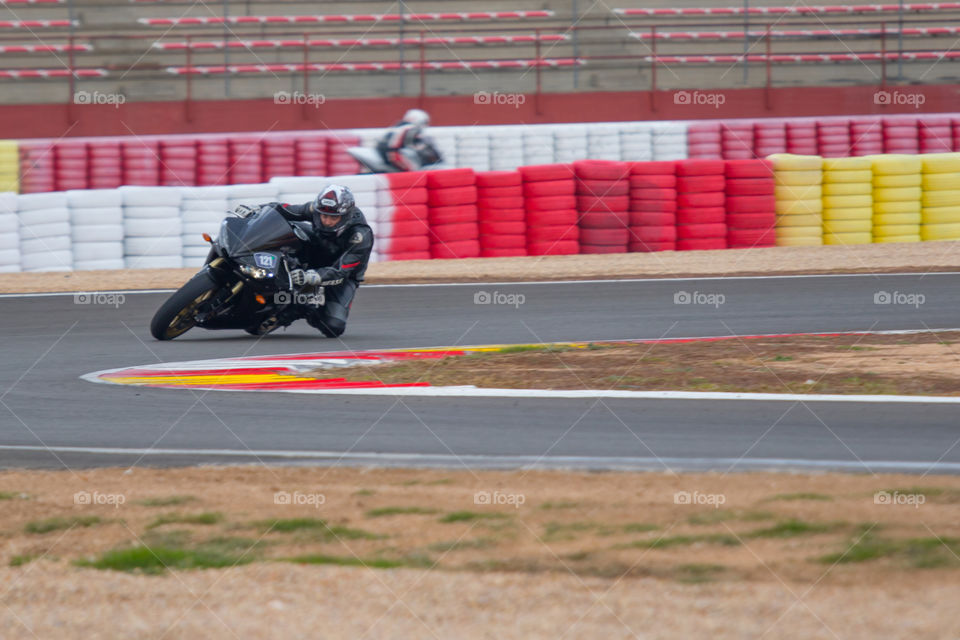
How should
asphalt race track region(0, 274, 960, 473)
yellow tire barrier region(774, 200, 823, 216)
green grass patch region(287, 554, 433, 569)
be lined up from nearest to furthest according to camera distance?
1. green grass patch region(287, 554, 433, 569)
2. asphalt race track region(0, 274, 960, 473)
3. yellow tire barrier region(774, 200, 823, 216)

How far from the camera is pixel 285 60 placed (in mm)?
24312

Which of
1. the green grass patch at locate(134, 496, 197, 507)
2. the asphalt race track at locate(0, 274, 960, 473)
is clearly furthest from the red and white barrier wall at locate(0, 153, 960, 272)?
the green grass patch at locate(134, 496, 197, 507)

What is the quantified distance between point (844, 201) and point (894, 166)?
0.84 meters

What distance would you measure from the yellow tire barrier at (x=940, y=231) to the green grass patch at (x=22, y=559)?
14.1 metres

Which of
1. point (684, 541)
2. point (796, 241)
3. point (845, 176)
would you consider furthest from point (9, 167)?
point (684, 541)

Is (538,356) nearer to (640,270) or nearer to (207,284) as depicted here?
(207,284)

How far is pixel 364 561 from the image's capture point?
488 cm

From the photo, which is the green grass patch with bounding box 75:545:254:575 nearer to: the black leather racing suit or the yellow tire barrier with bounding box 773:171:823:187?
the black leather racing suit

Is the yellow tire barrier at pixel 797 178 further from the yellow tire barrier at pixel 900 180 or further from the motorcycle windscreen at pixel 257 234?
the motorcycle windscreen at pixel 257 234

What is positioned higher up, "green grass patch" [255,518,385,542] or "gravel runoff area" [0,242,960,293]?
"gravel runoff area" [0,242,960,293]

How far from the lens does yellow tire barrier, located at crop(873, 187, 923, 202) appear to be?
16.3m

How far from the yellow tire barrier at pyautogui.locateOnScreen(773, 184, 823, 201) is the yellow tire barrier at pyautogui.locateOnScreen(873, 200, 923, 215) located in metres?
0.93

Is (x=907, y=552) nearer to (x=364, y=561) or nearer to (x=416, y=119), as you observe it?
(x=364, y=561)

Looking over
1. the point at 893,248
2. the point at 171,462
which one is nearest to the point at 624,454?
the point at 171,462
